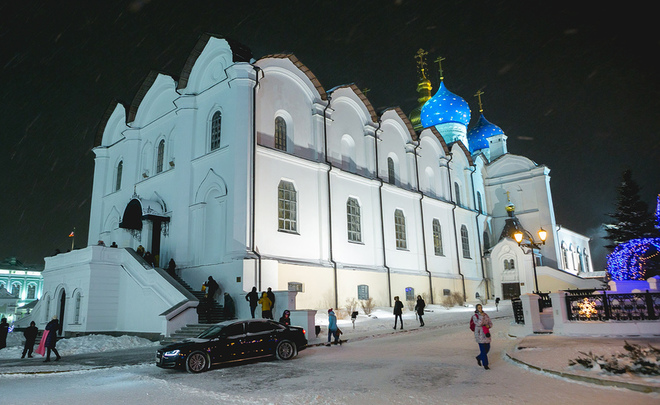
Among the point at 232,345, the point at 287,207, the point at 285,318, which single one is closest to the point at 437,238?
the point at 287,207

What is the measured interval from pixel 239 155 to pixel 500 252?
24269mm

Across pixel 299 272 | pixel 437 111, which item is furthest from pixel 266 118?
pixel 437 111

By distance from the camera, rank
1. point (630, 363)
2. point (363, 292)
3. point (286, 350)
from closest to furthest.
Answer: point (630, 363) < point (286, 350) < point (363, 292)

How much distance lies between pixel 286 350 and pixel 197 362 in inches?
98.8

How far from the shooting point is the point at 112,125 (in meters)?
31.4

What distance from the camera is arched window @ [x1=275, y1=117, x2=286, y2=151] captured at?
24.1 meters

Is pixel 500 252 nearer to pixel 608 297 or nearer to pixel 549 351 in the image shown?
pixel 608 297

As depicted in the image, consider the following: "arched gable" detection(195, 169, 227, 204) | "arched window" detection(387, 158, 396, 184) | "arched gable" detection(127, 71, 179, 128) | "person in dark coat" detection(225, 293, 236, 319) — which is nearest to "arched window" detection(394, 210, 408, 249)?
"arched window" detection(387, 158, 396, 184)

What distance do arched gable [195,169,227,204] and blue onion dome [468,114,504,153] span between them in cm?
3330

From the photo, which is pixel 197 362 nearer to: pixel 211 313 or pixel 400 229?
pixel 211 313

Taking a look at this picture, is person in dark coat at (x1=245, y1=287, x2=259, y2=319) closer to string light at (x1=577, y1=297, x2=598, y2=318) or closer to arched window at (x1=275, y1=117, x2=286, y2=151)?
arched window at (x1=275, y1=117, x2=286, y2=151)

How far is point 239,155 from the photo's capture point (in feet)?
69.6

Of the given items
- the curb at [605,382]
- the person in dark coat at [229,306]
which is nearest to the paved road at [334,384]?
the curb at [605,382]

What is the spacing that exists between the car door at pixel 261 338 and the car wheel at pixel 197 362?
125cm
